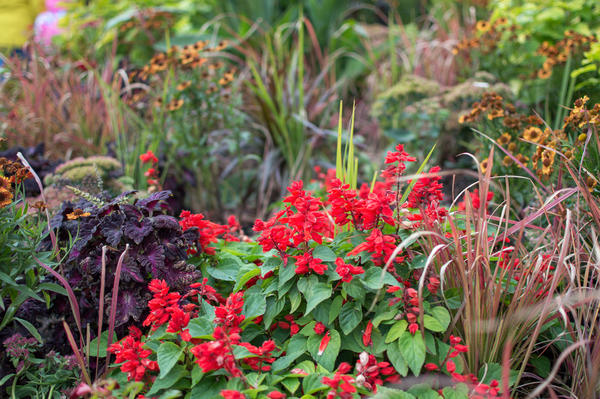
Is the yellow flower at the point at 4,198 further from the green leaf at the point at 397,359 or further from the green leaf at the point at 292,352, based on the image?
the green leaf at the point at 397,359

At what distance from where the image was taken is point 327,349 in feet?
5.08

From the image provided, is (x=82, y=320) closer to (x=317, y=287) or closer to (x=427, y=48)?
(x=317, y=287)

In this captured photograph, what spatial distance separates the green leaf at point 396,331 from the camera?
1.50 metres

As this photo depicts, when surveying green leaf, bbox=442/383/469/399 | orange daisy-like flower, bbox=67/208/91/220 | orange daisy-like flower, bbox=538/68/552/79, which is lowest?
green leaf, bbox=442/383/469/399

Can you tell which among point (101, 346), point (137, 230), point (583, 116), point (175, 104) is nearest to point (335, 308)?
point (137, 230)

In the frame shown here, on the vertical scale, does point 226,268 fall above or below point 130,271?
below

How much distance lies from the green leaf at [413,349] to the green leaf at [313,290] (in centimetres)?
26

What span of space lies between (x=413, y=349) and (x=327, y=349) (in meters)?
0.27

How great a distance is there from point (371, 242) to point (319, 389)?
0.47 m

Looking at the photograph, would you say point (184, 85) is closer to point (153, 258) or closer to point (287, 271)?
point (153, 258)

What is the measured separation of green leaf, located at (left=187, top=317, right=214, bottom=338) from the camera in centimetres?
155

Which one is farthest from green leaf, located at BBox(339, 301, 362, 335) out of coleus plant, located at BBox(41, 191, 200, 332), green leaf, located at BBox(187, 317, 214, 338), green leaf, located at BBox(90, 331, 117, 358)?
green leaf, located at BBox(90, 331, 117, 358)

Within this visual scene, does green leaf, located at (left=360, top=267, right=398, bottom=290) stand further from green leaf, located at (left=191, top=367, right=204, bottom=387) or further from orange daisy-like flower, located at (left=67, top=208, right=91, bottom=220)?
orange daisy-like flower, located at (left=67, top=208, right=91, bottom=220)

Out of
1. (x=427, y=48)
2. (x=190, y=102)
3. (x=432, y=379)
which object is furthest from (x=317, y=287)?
(x=427, y=48)
